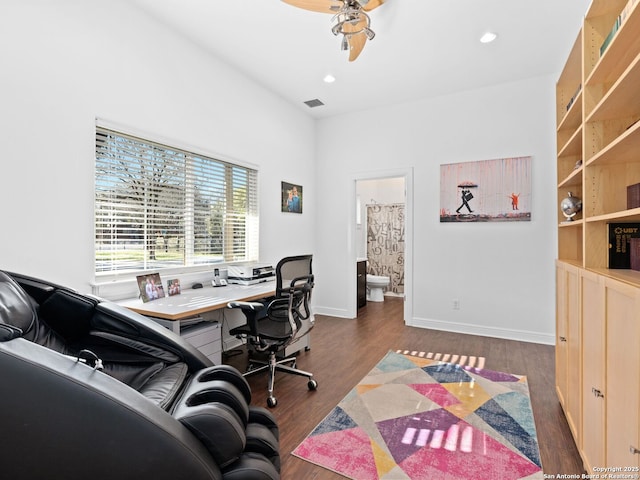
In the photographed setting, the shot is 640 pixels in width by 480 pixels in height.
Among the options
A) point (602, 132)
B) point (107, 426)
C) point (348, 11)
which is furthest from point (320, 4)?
point (107, 426)

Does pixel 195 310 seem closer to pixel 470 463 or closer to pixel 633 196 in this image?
pixel 470 463

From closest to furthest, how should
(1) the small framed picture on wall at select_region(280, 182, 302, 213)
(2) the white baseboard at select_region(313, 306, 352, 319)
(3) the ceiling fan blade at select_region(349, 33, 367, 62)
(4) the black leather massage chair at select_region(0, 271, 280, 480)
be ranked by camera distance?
(4) the black leather massage chair at select_region(0, 271, 280, 480), (3) the ceiling fan blade at select_region(349, 33, 367, 62), (1) the small framed picture on wall at select_region(280, 182, 302, 213), (2) the white baseboard at select_region(313, 306, 352, 319)

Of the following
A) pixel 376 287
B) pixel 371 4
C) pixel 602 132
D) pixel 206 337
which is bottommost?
pixel 376 287

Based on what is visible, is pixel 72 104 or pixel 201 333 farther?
pixel 201 333

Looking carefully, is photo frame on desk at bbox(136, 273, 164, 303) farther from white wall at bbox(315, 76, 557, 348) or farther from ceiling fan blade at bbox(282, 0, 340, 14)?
white wall at bbox(315, 76, 557, 348)

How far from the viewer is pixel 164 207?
3.00m

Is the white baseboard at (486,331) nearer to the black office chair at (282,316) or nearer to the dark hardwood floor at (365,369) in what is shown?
the dark hardwood floor at (365,369)

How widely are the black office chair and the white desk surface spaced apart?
19 cm

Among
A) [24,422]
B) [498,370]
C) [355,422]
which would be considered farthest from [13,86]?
[498,370]

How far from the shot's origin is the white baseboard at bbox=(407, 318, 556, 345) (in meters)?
3.80

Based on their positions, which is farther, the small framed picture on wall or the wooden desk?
the small framed picture on wall

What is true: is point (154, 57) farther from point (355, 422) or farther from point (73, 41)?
point (355, 422)

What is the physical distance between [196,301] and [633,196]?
2.72 meters

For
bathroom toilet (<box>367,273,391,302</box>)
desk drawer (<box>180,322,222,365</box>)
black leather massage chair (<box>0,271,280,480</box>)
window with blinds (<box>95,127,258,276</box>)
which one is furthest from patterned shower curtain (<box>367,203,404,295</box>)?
black leather massage chair (<box>0,271,280,480</box>)
